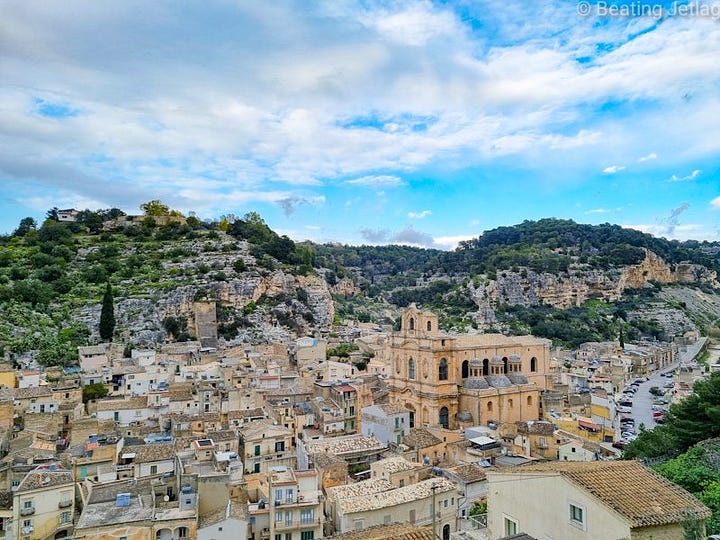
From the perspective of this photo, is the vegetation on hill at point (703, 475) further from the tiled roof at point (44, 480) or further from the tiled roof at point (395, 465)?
the tiled roof at point (44, 480)

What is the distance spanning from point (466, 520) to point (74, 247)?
7435 cm

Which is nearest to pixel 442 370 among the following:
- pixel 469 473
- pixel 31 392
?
pixel 469 473

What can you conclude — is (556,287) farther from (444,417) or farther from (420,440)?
(420,440)

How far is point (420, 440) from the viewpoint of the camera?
32.2m

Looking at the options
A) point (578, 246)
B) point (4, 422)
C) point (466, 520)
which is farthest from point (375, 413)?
point (578, 246)

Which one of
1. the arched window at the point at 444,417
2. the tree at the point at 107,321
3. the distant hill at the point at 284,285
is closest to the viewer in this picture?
the arched window at the point at 444,417

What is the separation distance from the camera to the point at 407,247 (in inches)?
7594

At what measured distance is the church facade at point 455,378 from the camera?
40.3 metres

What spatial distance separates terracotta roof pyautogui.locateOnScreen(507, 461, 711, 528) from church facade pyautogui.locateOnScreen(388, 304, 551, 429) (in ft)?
96.6

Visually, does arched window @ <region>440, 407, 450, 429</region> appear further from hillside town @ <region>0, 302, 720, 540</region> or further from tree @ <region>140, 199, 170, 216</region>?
tree @ <region>140, 199, 170, 216</region>

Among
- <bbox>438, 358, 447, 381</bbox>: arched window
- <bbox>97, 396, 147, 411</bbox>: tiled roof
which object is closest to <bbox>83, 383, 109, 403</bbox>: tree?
<bbox>97, 396, 147, 411</bbox>: tiled roof

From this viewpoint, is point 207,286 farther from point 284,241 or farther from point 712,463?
point 712,463

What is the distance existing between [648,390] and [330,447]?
45268 mm

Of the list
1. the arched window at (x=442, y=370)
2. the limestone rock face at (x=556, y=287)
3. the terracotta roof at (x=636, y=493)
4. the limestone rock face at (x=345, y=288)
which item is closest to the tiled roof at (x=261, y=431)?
the arched window at (x=442, y=370)
